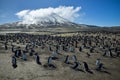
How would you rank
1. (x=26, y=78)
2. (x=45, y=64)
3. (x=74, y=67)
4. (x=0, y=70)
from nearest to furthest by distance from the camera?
(x=26, y=78) < (x=0, y=70) < (x=74, y=67) < (x=45, y=64)

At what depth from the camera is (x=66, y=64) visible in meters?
29.7

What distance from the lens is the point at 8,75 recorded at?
22547 millimetres

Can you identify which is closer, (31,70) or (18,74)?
(18,74)

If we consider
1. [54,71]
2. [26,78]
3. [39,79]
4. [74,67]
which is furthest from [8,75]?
[74,67]

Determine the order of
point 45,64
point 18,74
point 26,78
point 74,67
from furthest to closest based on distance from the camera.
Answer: point 45,64
point 74,67
point 18,74
point 26,78

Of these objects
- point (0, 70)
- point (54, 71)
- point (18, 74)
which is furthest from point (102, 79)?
point (0, 70)

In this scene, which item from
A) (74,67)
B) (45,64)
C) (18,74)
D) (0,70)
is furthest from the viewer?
(45,64)

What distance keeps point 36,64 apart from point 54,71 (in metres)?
5.16

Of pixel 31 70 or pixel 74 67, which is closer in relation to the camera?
pixel 31 70

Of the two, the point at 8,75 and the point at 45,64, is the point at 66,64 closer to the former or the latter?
the point at 45,64

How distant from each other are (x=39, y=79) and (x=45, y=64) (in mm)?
7354

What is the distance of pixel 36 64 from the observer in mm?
28938

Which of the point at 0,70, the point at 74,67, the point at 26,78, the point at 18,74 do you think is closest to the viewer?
the point at 26,78

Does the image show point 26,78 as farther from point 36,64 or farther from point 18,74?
point 36,64
